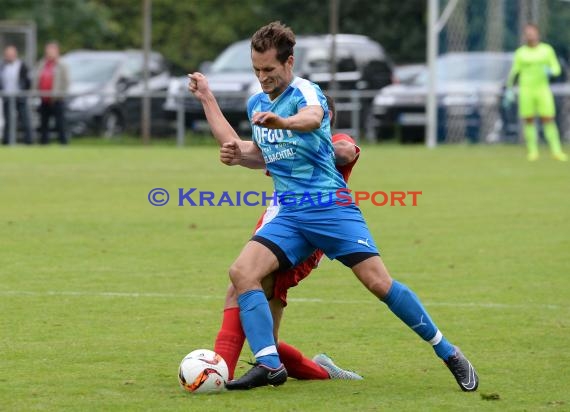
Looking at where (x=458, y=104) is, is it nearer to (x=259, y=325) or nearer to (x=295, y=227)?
(x=295, y=227)

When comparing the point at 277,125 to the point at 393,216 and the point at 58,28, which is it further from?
the point at 58,28

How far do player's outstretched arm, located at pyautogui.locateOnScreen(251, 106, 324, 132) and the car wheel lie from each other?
2421 centimetres

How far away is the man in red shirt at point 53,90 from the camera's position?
92.4 feet

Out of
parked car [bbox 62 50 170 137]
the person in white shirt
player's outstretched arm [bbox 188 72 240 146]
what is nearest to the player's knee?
player's outstretched arm [bbox 188 72 240 146]

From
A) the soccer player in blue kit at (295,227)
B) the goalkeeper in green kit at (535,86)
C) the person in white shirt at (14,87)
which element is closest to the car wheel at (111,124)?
the person in white shirt at (14,87)

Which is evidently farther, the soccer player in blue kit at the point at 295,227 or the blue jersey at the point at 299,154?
the blue jersey at the point at 299,154

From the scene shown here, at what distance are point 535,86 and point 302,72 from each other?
657cm

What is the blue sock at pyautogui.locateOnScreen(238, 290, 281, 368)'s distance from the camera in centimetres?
668

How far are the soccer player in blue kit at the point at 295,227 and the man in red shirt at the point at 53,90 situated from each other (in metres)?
21.6

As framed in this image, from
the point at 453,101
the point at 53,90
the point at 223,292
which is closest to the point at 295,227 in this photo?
the point at 223,292

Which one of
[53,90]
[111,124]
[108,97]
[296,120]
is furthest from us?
[111,124]

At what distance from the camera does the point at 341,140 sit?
707 centimetres

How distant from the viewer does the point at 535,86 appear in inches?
1006

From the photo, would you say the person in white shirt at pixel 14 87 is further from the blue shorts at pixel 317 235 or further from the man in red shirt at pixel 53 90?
the blue shorts at pixel 317 235
